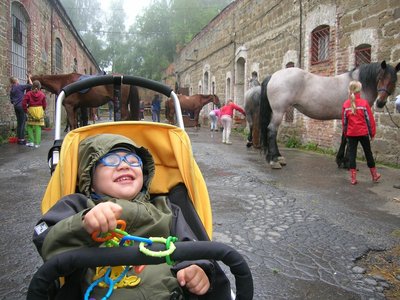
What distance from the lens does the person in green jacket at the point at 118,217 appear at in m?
1.49

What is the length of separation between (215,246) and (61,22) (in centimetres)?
2334

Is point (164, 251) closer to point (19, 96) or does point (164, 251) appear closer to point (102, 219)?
point (102, 219)

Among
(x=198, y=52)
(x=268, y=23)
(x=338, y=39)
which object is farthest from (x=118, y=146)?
(x=198, y=52)

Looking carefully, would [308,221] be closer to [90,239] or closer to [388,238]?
[388,238]

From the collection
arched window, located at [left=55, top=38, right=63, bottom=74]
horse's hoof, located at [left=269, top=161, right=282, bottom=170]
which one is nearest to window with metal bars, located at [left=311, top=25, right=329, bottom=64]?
horse's hoof, located at [left=269, top=161, right=282, bottom=170]

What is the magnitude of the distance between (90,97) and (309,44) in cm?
656

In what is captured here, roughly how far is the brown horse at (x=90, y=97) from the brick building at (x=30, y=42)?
7.67ft

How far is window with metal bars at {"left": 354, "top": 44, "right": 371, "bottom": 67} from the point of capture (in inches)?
372

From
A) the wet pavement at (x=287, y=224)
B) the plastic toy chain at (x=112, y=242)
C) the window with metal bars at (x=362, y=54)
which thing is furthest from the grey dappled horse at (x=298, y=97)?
the plastic toy chain at (x=112, y=242)

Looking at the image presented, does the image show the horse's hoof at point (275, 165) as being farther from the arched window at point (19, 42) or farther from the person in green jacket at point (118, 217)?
the arched window at point (19, 42)

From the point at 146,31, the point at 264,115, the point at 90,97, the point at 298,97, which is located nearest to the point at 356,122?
the point at 298,97

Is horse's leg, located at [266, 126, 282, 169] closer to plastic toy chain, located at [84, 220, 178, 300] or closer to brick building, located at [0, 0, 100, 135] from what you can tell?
plastic toy chain, located at [84, 220, 178, 300]

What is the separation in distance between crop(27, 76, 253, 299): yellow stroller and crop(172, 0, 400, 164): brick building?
7340 millimetres

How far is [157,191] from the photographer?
2410 mm
